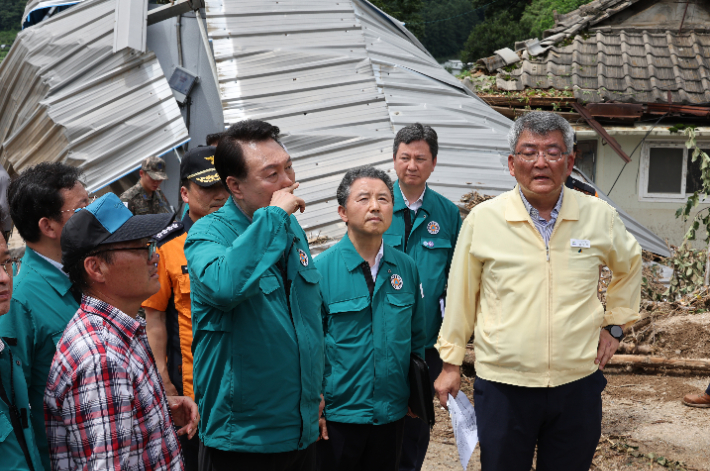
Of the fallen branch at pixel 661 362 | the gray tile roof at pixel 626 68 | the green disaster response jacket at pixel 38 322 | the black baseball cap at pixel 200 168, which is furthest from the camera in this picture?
the gray tile roof at pixel 626 68

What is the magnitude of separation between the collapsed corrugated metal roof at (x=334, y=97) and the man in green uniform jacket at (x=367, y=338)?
2.97 metres

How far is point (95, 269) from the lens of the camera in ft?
6.63

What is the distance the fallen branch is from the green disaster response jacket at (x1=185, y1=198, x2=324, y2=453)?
4.57 m

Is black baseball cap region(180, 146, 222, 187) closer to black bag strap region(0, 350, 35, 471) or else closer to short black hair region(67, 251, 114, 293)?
short black hair region(67, 251, 114, 293)

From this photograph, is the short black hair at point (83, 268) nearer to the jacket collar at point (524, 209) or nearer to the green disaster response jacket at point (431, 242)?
the jacket collar at point (524, 209)

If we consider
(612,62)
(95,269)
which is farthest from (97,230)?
(612,62)

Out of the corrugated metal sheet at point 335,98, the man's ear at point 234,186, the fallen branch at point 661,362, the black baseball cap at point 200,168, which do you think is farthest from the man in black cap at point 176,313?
the fallen branch at point 661,362

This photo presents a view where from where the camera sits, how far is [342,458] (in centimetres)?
310

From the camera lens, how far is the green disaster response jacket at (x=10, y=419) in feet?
5.75

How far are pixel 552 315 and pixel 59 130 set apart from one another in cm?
650

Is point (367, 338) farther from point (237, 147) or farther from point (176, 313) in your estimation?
point (237, 147)

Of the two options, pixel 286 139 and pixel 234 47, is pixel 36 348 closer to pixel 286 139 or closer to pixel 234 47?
pixel 286 139

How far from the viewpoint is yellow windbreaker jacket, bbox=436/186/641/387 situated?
282cm

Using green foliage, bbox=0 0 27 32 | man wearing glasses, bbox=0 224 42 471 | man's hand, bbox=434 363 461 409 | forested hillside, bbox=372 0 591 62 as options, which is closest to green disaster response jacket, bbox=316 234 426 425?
man's hand, bbox=434 363 461 409
